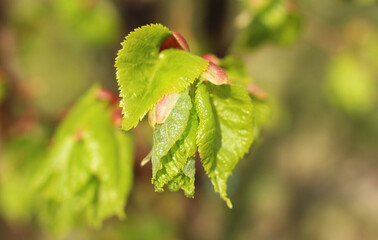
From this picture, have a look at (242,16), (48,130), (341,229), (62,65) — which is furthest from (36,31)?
(341,229)

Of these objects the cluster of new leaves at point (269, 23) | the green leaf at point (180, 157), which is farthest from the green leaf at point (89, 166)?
the cluster of new leaves at point (269, 23)

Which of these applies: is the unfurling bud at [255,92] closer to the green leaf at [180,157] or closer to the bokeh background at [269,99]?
the bokeh background at [269,99]

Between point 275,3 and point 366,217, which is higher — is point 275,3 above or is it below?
above

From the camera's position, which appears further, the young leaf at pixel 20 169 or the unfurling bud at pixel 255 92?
the young leaf at pixel 20 169

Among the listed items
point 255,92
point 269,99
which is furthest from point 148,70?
point 269,99

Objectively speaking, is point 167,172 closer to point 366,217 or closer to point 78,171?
point 78,171
